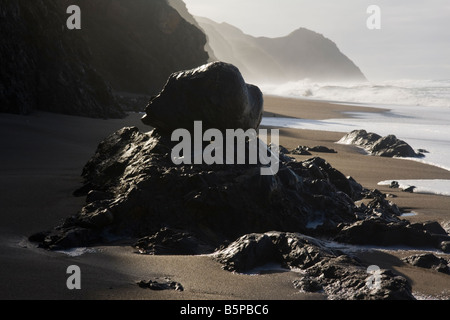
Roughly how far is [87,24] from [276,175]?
854 inches

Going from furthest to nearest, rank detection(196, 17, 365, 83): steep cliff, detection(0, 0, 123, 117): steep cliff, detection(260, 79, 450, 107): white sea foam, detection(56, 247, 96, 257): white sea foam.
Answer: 1. detection(196, 17, 365, 83): steep cliff
2. detection(260, 79, 450, 107): white sea foam
3. detection(0, 0, 123, 117): steep cliff
4. detection(56, 247, 96, 257): white sea foam

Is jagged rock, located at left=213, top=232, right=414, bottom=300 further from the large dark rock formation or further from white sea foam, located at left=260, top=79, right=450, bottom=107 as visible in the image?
white sea foam, located at left=260, top=79, right=450, bottom=107

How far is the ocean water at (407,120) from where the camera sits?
45.7ft

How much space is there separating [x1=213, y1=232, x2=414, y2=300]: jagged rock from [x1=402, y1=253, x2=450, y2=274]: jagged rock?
0.68m

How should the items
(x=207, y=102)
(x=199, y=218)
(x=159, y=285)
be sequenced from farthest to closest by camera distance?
(x=207, y=102) → (x=199, y=218) → (x=159, y=285)

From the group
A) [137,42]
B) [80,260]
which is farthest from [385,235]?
[137,42]

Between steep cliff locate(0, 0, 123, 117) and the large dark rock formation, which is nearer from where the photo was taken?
the large dark rock formation

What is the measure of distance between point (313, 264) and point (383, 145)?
33.4ft

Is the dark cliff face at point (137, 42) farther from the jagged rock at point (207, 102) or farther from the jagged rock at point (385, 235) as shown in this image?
the jagged rock at point (385, 235)

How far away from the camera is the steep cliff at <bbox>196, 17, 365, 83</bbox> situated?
425ft

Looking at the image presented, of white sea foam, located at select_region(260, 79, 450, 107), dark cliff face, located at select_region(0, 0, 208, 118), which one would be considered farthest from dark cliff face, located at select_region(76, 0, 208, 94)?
white sea foam, located at select_region(260, 79, 450, 107)

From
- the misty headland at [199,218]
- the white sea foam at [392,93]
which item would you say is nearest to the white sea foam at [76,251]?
the misty headland at [199,218]

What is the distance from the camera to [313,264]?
433 cm

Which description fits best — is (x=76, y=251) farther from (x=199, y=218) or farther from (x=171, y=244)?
(x=199, y=218)
